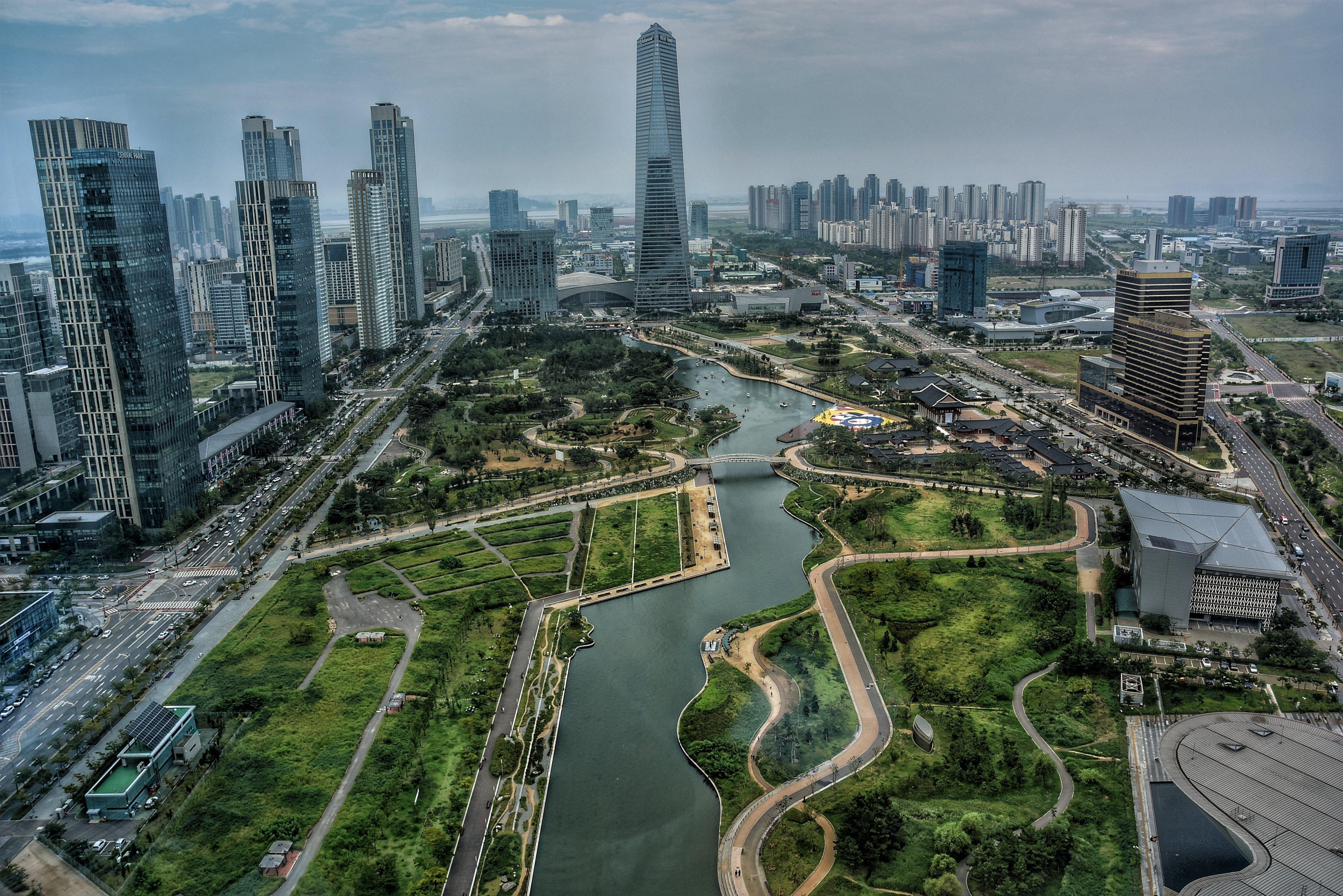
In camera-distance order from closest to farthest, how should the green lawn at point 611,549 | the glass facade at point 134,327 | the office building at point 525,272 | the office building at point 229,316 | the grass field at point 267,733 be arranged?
the grass field at point 267,733, the green lawn at point 611,549, the glass facade at point 134,327, the office building at point 229,316, the office building at point 525,272

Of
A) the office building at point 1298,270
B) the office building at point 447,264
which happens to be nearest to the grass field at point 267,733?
the office building at point 447,264

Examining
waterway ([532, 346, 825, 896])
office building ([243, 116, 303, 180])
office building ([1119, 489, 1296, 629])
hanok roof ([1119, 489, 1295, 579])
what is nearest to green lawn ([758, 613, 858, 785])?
waterway ([532, 346, 825, 896])

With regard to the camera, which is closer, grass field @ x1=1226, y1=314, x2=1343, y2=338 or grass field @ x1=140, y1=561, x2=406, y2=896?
grass field @ x1=140, y1=561, x2=406, y2=896

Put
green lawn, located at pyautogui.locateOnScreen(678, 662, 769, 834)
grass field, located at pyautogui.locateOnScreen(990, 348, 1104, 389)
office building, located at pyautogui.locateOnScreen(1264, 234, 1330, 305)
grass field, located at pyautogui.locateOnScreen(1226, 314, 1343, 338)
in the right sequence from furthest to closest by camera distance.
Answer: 1. office building, located at pyautogui.locateOnScreen(1264, 234, 1330, 305)
2. grass field, located at pyautogui.locateOnScreen(1226, 314, 1343, 338)
3. grass field, located at pyautogui.locateOnScreen(990, 348, 1104, 389)
4. green lawn, located at pyautogui.locateOnScreen(678, 662, 769, 834)

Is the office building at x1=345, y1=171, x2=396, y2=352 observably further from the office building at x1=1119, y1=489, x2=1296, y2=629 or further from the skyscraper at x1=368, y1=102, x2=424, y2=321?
the office building at x1=1119, y1=489, x2=1296, y2=629

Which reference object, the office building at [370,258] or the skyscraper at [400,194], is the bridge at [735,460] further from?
the skyscraper at [400,194]

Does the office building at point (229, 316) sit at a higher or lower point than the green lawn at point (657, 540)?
higher
